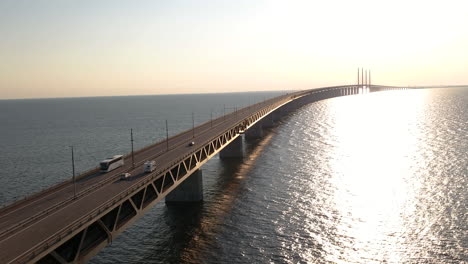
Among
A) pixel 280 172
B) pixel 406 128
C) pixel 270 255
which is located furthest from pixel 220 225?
pixel 406 128

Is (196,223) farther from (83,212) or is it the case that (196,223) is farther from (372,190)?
(372,190)

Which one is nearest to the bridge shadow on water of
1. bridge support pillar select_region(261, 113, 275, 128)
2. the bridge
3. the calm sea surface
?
the calm sea surface

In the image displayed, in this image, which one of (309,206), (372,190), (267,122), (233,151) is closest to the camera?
(309,206)

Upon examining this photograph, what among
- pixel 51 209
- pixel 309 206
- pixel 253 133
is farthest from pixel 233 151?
pixel 51 209

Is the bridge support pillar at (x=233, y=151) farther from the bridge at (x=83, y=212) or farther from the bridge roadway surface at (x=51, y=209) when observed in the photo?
the bridge roadway surface at (x=51, y=209)

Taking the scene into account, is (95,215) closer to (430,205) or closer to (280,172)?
(430,205)

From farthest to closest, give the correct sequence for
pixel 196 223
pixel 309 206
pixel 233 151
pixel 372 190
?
pixel 233 151 < pixel 372 190 < pixel 309 206 < pixel 196 223

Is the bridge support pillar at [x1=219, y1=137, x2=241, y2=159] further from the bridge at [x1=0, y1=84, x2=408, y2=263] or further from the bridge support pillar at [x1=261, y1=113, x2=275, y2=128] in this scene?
the bridge support pillar at [x1=261, y1=113, x2=275, y2=128]
